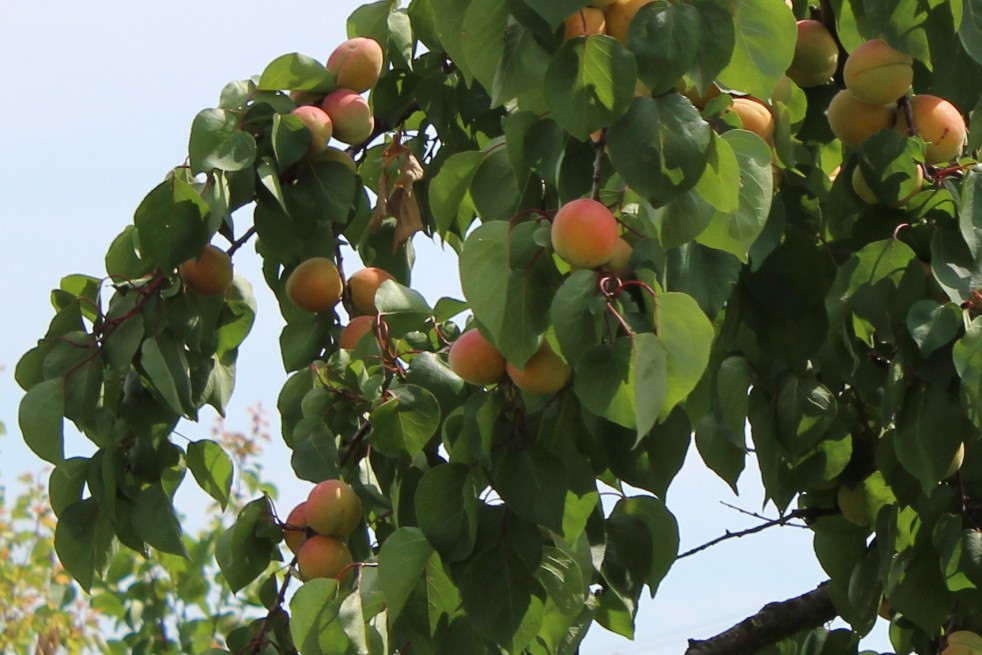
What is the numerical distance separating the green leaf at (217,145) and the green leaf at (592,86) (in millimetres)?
565

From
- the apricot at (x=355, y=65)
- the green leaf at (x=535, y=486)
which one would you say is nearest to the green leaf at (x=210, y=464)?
the apricot at (x=355, y=65)

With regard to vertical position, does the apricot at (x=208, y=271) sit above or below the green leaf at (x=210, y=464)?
above

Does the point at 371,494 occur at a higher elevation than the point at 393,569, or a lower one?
higher

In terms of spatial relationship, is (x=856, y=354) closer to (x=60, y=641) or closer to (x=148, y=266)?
(x=148, y=266)

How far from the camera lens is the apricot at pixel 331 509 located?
1.38 m

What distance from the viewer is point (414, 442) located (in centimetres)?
129

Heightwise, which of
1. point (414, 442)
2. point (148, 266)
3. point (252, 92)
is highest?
point (252, 92)

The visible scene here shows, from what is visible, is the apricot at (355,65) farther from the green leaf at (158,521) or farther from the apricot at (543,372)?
the apricot at (543,372)

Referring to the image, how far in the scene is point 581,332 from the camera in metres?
0.90

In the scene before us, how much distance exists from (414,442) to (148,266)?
1.40 feet

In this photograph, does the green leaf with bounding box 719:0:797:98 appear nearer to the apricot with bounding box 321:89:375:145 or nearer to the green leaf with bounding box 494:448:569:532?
the green leaf with bounding box 494:448:569:532

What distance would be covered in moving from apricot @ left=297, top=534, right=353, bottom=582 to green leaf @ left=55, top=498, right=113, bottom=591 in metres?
0.26

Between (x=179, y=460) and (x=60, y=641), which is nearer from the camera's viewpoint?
(x=179, y=460)

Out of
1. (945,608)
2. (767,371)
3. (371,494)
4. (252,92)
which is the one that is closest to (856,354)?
(767,371)
